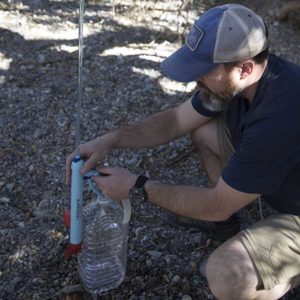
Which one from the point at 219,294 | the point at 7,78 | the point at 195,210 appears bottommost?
the point at 7,78

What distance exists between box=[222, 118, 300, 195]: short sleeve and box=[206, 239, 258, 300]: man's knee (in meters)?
0.31

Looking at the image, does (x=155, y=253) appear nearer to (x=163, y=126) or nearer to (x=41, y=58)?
(x=163, y=126)

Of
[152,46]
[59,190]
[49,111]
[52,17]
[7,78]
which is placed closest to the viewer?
[59,190]

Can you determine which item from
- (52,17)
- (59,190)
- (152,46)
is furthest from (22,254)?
(52,17)

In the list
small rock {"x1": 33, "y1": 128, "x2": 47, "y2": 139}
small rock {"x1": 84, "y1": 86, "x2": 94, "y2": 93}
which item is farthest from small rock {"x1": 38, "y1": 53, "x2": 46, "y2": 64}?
small rock {"x1": 33, "y1": 128, "x2": 47, "y2": 139}

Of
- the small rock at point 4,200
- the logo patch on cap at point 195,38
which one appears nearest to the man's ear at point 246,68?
the logo patch on cap at point 195,38

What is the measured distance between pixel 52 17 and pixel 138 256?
132 inches

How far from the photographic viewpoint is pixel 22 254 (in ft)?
9.79

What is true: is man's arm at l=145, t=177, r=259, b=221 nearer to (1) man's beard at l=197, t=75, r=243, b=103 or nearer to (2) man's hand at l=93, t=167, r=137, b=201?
(2) man's hand at l=93, t=167, r=137, b=201

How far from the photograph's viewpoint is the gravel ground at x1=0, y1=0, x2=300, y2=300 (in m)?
2.88

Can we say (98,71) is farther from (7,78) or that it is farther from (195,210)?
(195,210)

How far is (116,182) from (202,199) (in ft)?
1.21

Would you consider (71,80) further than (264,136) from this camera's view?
Yes

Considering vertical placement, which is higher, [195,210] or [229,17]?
[229,17]
